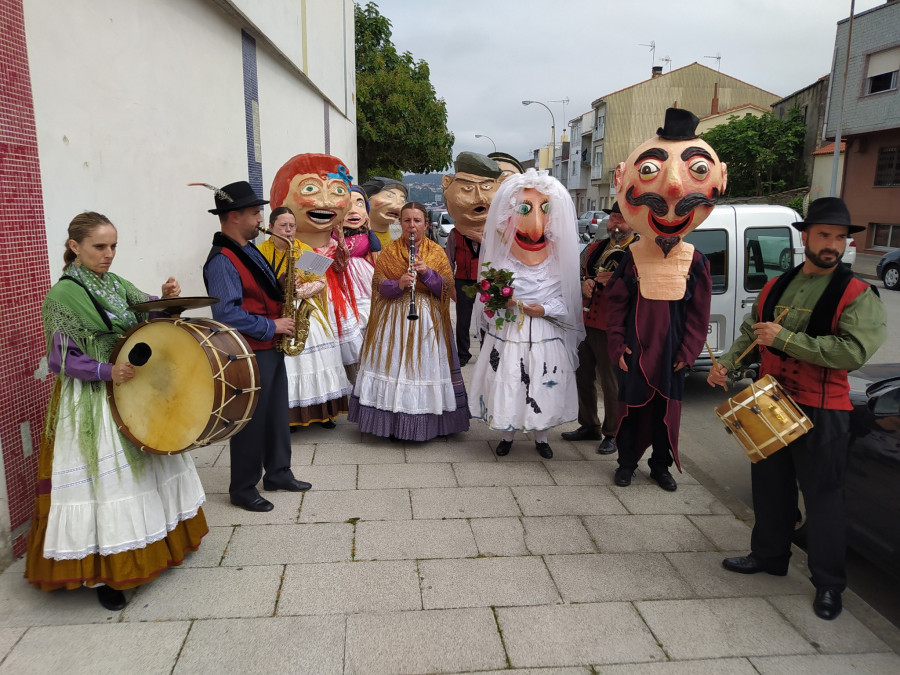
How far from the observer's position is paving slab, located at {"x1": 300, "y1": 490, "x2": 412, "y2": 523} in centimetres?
400

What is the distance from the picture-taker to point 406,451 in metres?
5.18

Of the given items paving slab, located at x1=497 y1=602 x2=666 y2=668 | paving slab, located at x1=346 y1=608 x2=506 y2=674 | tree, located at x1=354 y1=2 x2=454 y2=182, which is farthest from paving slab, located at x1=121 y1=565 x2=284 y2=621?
tree, located at x1=354 y1=2 x2=454 y2=182

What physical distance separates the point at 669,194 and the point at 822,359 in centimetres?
151

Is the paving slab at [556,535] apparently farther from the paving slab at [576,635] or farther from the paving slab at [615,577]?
the paving slab at [576,635]

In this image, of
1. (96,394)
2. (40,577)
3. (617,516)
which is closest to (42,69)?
(96,394)

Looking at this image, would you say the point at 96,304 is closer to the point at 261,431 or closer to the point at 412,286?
the point at 261,431

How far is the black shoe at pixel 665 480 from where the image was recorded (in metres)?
4.57

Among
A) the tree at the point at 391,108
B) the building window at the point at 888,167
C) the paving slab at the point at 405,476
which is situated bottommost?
the paving slab at the point at 405,476

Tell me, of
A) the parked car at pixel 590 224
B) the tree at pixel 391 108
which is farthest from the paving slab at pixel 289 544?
the tree at pixel 391 108

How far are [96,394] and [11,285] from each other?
2.80ft

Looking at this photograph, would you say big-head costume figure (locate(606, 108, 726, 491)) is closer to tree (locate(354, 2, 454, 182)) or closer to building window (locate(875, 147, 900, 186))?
tree (locate(354, 2, 454, 182))

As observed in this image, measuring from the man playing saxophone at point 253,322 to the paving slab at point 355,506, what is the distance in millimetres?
221

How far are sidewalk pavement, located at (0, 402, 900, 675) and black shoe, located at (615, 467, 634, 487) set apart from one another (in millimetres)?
81

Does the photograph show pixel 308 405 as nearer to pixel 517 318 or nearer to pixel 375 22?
pixel 517 318
